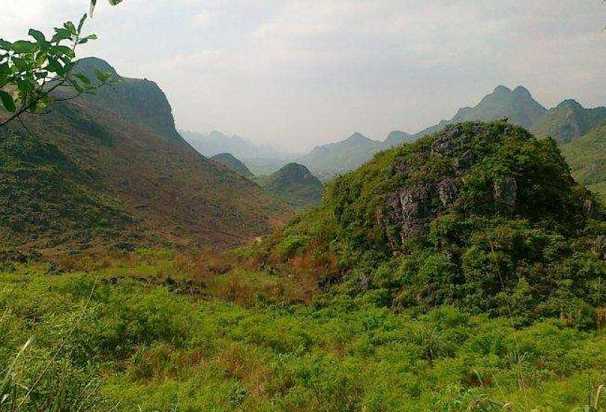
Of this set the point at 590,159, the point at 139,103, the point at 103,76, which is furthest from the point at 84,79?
the point at 139,103

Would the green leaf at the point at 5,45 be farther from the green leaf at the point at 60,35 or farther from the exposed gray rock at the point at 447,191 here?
the exposed gray rock at the point at 447,191

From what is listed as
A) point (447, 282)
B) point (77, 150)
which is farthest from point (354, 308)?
point (77, 150)

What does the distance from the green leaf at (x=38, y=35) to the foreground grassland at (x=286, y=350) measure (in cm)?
304

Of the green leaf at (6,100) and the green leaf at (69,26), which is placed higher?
the green leaf at (69,26)

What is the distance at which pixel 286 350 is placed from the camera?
959 centimetres

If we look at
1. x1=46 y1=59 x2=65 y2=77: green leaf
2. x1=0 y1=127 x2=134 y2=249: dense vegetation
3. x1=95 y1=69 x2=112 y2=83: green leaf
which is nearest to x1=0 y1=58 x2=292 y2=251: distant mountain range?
x1=0 y1=127 x2=134 y2=249: dense vegetation

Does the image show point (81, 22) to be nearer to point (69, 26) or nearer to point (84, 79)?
point (69, 26)

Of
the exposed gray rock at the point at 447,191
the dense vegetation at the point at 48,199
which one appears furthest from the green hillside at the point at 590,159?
the dense vegetation at the point at 48,199

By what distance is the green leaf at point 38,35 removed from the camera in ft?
5.11

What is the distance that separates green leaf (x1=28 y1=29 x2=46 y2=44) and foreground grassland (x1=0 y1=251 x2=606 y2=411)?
3.04 m

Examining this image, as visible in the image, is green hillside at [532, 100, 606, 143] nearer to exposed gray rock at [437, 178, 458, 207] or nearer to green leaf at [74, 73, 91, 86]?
exposed gray rock at [437, 178, 458, 207]

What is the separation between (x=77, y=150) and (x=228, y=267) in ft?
106

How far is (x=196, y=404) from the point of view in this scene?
6.54 metres

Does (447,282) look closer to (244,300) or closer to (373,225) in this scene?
(373,225)
